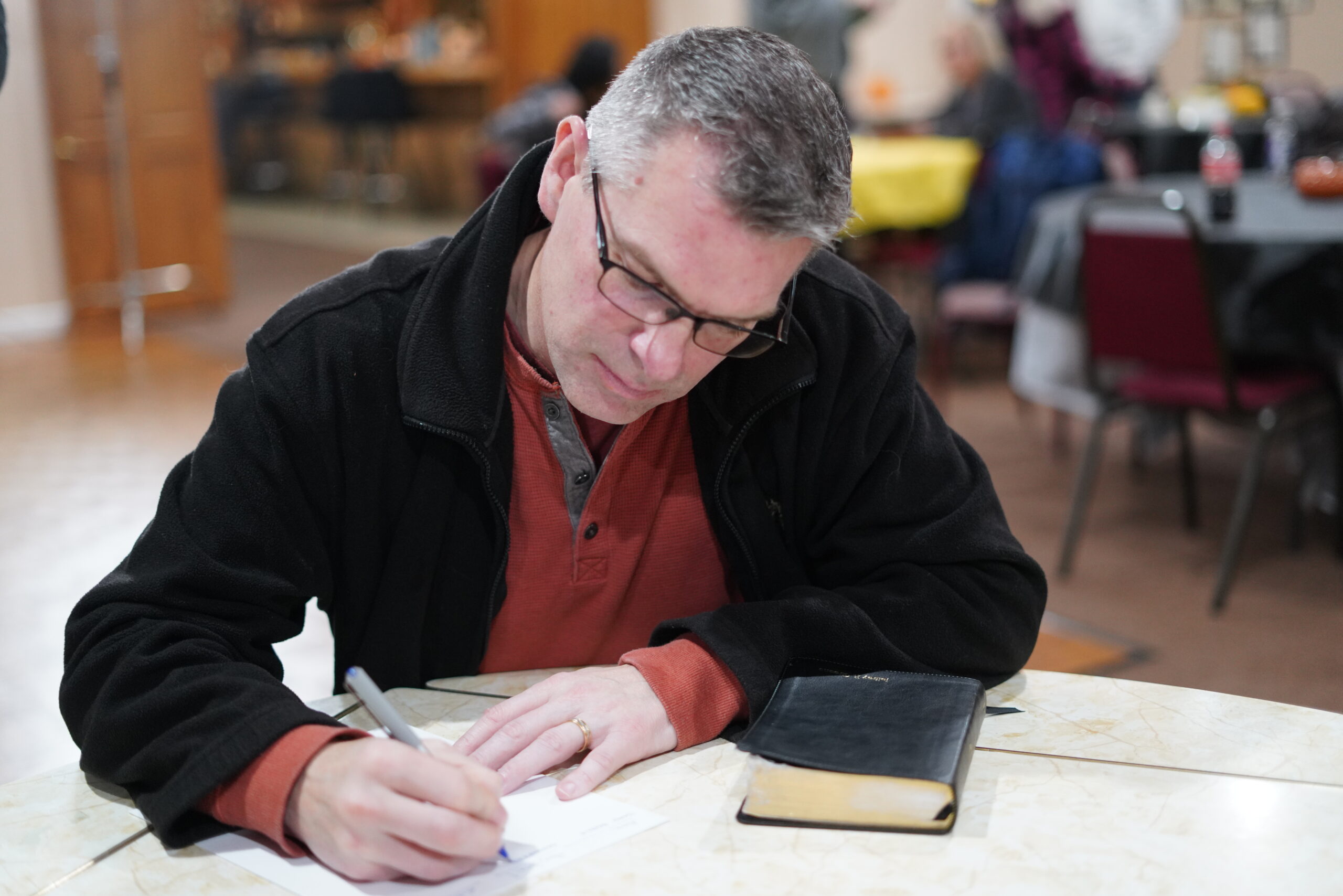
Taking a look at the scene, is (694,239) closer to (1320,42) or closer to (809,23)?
(809,23)

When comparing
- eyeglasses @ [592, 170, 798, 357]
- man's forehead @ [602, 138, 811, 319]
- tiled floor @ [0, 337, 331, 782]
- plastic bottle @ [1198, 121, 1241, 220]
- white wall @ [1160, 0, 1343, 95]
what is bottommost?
tiled floor @ [0, 337, 331, 782]

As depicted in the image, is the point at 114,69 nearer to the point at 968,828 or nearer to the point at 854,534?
the point at 854,534

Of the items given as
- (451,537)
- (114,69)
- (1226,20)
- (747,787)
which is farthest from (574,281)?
(1226,20)

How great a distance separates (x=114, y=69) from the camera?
5855 millimetres

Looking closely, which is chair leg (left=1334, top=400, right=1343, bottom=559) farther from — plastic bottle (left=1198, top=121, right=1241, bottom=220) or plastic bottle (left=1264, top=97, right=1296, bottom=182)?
plastic bottle (left=1264, top=97, right=1296, bottom=182)

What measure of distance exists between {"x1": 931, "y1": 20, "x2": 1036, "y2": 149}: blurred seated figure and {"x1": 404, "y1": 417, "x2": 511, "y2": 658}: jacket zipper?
204 inches

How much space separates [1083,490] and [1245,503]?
38cm

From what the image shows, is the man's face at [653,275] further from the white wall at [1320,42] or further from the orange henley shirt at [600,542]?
the white wall at [1320,42]

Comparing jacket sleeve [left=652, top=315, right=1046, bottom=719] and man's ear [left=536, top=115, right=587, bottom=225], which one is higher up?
man's ear [left=536, top=115, right=587, bottom=225]

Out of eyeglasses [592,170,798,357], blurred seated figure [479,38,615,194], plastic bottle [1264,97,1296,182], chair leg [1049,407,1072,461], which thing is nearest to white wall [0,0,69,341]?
blurred seated figure [479,38,615,194]

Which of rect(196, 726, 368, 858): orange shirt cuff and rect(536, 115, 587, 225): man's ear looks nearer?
rect(196, 726, 368, 858): orange shirt cuff

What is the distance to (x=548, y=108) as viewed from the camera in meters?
6.60

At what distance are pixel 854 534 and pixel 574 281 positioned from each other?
1.28 feet

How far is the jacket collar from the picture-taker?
1.16 m
